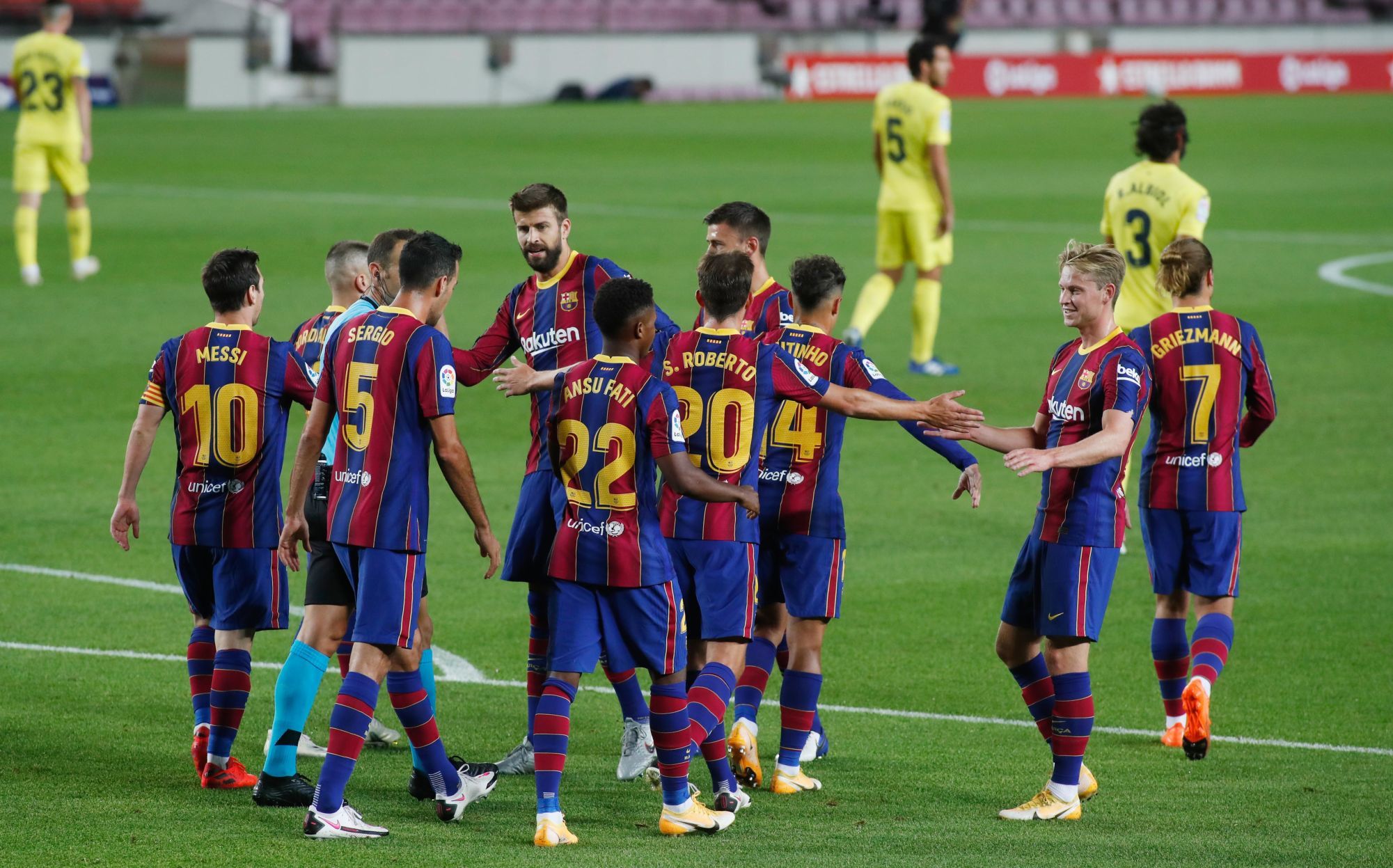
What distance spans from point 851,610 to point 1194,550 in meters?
2.29

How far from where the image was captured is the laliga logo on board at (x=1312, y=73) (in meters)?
48.3

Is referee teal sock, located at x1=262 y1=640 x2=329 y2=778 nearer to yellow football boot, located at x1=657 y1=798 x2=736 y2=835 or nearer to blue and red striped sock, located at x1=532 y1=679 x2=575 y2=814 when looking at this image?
→ blue and red striped sock, located at x1=532 y1=679 x2=575 y2=814

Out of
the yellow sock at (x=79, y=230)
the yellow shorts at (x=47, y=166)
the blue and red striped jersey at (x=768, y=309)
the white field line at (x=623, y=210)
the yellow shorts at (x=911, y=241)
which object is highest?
the white field line at (x=623, y=210)

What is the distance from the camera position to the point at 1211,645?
7.11 metres

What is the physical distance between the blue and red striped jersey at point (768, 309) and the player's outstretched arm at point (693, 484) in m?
1.39

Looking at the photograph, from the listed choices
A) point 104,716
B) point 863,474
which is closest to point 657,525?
point 104,716

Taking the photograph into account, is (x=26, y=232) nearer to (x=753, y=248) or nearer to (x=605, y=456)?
(x=753, y=248)

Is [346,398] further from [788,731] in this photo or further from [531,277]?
[788,731]

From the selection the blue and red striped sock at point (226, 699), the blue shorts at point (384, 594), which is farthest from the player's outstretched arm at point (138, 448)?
the blue shorts at point (384, 594)

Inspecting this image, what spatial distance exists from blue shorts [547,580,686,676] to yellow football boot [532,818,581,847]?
0.47 m

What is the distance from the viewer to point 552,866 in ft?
17.1

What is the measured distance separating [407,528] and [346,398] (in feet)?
1.52

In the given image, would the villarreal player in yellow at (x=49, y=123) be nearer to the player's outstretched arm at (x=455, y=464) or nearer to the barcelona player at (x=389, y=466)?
the barcelona player at (x=389, y=466)

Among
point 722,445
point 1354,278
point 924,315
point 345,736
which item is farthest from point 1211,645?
point 1354,278
